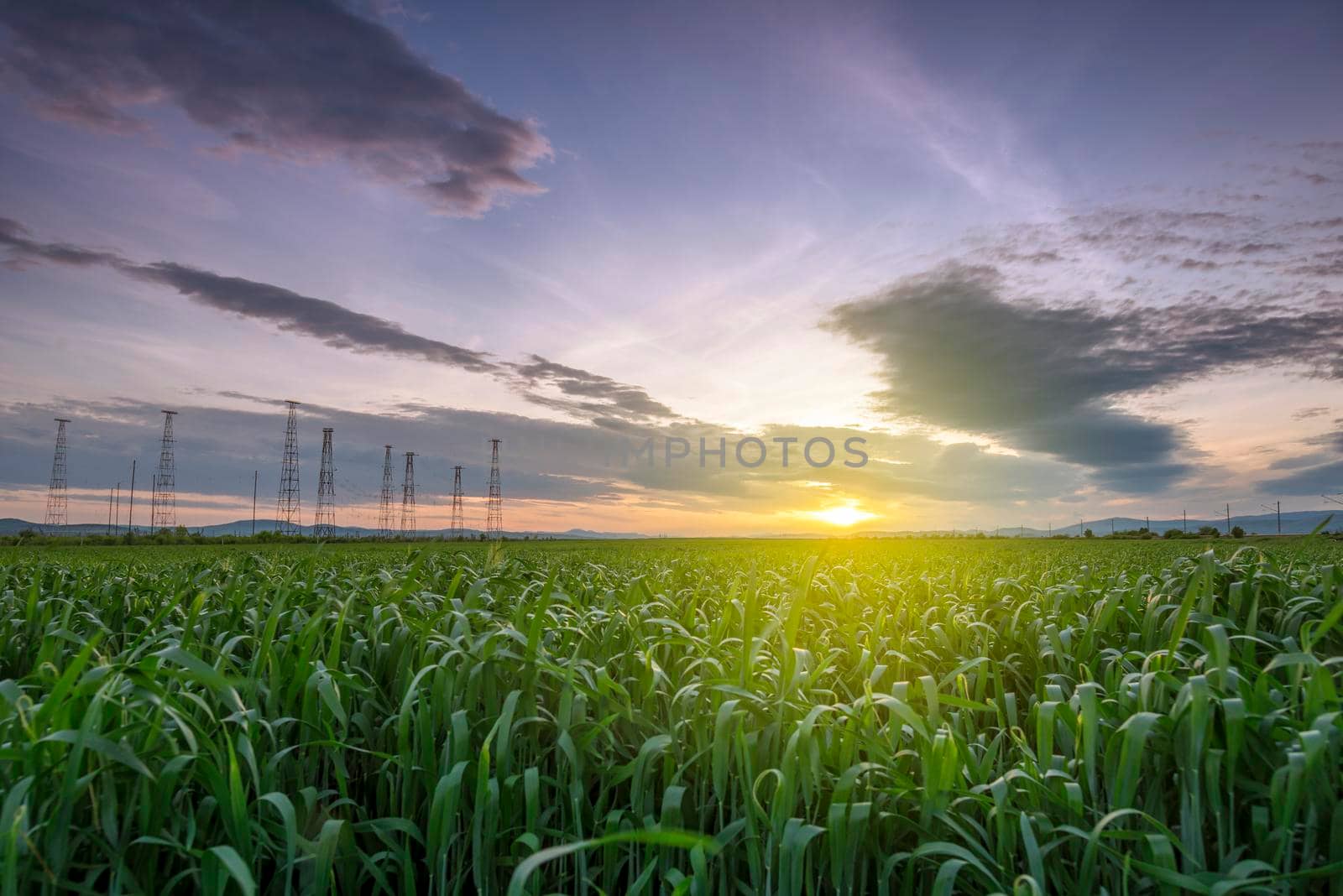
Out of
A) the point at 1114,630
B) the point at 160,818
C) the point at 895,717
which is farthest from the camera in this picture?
the point at 1114,630

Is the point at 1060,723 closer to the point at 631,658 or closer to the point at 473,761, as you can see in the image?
the point at 631,658

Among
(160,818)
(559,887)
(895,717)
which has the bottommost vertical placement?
(559,887)

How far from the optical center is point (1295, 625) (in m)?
5.62

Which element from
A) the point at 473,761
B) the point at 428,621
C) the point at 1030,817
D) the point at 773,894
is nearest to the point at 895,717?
the point at 1030,817

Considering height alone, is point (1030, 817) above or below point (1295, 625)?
below

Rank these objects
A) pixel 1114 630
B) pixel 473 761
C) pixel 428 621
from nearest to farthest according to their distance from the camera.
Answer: pixel 473 761 < pixel 428 621 < pixel 1114 630

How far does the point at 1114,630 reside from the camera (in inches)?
245

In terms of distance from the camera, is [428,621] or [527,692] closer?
[527,692]

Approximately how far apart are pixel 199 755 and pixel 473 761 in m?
1.20

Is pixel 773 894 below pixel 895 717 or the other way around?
below

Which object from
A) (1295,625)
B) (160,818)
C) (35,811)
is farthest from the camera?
(1295,625)

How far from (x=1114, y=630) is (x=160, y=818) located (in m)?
6.83

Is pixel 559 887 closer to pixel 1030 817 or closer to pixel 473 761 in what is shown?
pixel 473 761

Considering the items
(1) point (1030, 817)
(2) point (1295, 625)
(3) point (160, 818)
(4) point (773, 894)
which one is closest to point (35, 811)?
(3) point (160, 818)
